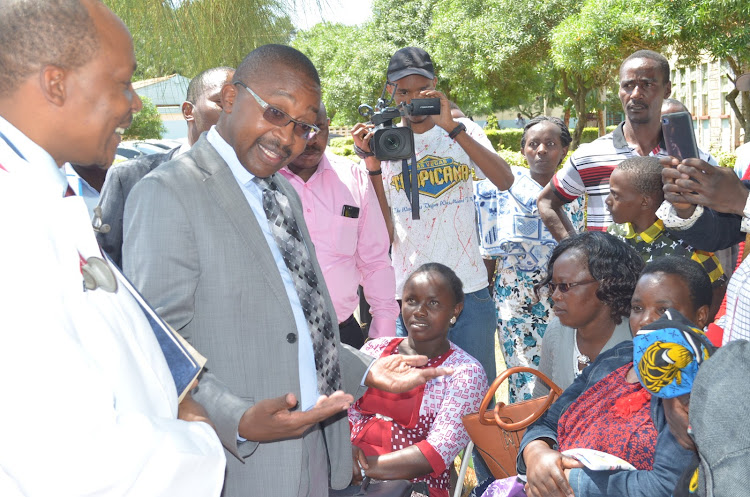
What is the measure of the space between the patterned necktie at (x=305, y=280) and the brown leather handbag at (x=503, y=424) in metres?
0.76

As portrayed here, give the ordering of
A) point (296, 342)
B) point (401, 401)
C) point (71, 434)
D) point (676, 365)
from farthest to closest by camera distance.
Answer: point (401, 401), point (296, 342), point (676, 365), point (71, 434)

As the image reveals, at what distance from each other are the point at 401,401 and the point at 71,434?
2.36 metres

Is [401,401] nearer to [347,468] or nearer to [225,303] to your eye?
[347,468]

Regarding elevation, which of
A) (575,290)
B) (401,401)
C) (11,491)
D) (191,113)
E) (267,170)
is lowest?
(401,401)

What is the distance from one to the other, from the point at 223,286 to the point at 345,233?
1.51m

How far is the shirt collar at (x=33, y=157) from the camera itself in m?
1.22

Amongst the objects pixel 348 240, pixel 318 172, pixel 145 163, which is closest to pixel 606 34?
pixel 318 172

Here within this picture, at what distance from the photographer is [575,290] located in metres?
2.95

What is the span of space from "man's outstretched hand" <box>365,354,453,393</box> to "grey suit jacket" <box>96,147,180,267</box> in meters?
1.24

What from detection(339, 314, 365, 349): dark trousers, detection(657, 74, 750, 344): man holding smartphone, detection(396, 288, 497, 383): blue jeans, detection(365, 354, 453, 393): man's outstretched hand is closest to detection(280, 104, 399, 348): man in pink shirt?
detection(339, 314, 365, 349): dark trousers

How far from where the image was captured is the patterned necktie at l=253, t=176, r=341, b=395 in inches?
84.2

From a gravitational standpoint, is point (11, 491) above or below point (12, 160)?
below

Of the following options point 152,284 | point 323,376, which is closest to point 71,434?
point 152,284

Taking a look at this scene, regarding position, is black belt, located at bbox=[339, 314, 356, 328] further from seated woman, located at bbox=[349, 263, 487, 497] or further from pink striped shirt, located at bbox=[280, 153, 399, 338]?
seated woman, located at bbox=[349, 263, 487, 497]
